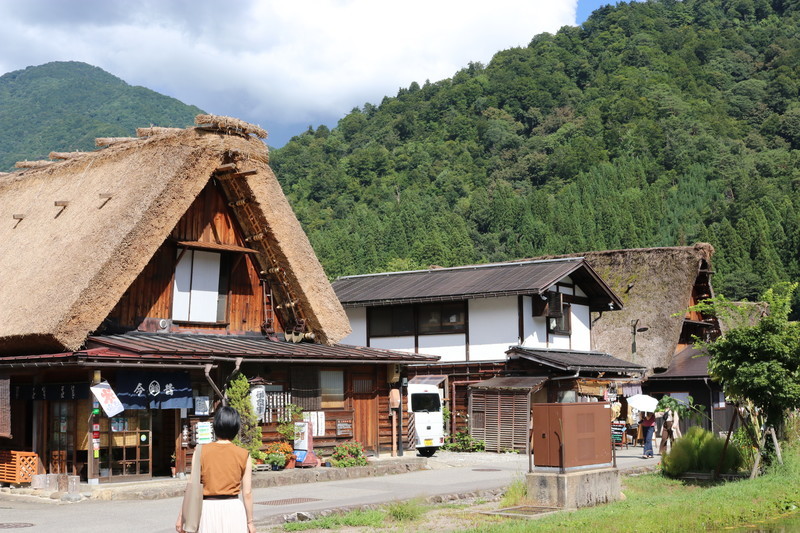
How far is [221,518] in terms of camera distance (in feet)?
22.8

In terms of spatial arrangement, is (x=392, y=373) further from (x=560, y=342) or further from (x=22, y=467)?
(x=22, y=467)

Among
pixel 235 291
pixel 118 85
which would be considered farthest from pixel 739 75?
pixel 118 85

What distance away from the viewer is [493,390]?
2636 cm

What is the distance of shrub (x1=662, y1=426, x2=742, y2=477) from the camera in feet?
60.0

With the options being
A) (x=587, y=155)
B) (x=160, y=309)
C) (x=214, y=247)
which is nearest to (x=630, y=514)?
(x=160, y=309)

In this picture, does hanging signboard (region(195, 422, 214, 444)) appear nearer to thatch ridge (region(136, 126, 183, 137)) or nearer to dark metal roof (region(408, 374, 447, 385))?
thatch ridge (region(136, 126, 183, 137))

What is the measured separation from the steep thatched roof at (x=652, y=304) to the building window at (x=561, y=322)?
2.82m

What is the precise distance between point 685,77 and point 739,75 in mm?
6862

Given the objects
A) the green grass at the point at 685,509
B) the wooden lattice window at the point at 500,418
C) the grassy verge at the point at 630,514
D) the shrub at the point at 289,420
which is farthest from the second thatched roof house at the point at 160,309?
the green grass at the point at 685,509

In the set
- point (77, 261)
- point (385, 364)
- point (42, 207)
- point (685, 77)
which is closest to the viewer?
point (77, 261)

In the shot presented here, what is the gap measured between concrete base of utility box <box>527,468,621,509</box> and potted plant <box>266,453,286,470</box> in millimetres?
7047

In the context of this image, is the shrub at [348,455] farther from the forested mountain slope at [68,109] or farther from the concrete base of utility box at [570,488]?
the forested mountain slope at [68,109]

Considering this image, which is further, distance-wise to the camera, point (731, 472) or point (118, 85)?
point (118, 85)

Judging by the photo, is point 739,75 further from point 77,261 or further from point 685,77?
point 77,261
